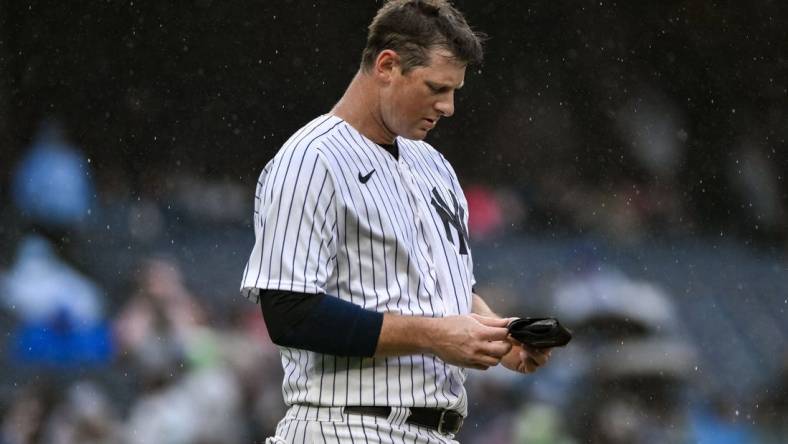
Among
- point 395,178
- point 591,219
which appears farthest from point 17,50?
point 395,178

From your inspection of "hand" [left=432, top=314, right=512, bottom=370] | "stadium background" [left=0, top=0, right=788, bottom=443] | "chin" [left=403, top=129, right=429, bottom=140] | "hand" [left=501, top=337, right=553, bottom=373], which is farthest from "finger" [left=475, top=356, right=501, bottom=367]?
"stadium background" [left=0, top=0, right=788, bottom=443]

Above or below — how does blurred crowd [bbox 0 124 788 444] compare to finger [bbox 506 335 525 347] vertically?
below

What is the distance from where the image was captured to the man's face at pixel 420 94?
6.83 ft

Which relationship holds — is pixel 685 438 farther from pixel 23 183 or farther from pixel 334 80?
pixel 23 183

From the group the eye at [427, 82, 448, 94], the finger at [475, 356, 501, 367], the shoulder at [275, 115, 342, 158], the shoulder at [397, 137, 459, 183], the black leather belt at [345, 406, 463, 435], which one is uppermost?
the eye at [427, 82, 448, 94]

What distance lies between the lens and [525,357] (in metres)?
2.07

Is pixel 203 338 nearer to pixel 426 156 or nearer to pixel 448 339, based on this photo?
pixel 426 156

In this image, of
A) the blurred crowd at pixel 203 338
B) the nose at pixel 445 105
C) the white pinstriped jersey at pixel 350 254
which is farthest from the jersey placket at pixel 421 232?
the blurred crowd at pixel 203 338

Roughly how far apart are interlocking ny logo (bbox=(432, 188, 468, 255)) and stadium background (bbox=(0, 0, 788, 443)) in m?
2.75

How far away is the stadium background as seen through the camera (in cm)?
489

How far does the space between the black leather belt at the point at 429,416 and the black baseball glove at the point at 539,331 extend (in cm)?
20

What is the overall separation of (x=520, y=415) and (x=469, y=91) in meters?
1.30

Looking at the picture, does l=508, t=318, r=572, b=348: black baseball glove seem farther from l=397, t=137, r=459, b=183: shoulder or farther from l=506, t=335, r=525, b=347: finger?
l=397, t=137, r=459, b=183: shoulder

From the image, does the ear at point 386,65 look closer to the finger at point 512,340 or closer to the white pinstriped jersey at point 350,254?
the white pinstriped jersey at point 350,254
